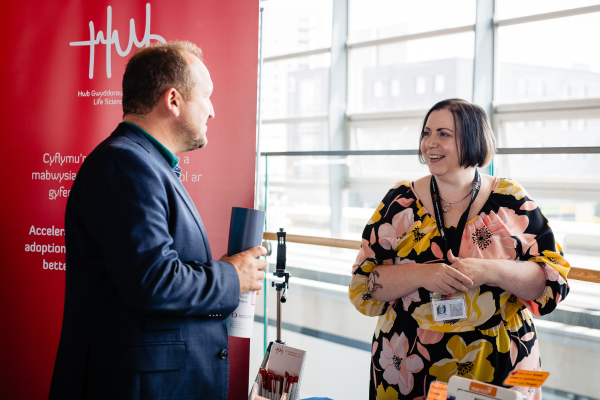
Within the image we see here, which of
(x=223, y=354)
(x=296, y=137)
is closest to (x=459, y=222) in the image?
(x=223, y=354)

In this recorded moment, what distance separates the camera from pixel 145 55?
4.21ft

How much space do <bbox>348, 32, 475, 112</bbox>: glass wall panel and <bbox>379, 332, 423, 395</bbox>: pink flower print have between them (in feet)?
16.8

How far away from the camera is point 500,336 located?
1483 millimetres

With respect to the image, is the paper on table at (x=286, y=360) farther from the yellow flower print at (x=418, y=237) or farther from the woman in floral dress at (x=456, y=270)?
the yellow flower print at (x=418, y=237)

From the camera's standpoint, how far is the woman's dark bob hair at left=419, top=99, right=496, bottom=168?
1608 mm

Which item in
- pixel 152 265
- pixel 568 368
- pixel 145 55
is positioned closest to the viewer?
pixel 152 265

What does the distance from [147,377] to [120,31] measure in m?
1.74

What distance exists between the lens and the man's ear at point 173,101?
49.7 inches

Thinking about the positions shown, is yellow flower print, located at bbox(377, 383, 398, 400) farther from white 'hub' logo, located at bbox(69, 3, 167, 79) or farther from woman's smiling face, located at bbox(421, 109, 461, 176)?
white 'hub' logo, located at bbox(69, 3, 167, 79)

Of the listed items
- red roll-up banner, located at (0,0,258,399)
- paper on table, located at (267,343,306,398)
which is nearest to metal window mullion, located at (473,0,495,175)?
red roll-up banner, located at (0,0,258,399)

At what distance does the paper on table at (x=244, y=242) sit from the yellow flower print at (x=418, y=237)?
0.54 meters

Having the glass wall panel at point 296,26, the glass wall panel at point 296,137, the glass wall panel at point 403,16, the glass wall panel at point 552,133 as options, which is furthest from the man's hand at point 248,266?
the glass wall panel at point 296,26

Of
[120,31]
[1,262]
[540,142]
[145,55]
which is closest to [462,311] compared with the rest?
[145,55]

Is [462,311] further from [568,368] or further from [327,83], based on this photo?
[327,83]
